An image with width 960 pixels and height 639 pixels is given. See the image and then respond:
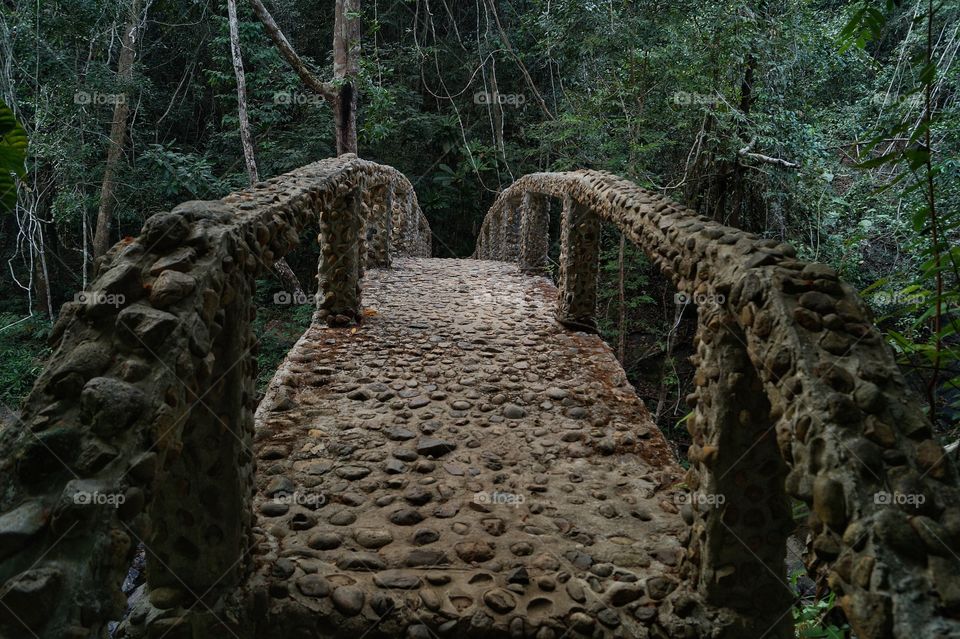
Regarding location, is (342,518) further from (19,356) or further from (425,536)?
(19,356)

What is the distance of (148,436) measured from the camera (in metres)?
1.35

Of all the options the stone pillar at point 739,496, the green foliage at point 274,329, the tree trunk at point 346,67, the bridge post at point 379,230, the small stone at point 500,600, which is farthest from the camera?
the green foliage at point 274,329

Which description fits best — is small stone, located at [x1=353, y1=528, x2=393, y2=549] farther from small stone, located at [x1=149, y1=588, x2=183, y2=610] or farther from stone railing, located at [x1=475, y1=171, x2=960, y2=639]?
stone railing, located at [x1=475, y1=171, x2=960, y2=639]

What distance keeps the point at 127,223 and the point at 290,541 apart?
1281 cm

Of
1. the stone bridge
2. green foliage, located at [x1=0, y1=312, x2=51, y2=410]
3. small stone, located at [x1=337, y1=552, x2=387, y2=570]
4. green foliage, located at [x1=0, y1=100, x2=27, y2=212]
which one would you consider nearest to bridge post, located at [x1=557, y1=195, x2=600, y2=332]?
the stone bridge

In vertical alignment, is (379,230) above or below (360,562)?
above

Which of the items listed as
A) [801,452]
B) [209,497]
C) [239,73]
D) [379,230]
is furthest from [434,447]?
[239,73]

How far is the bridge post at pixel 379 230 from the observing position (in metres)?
7.02

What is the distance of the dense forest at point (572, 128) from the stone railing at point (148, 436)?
0.40 metres

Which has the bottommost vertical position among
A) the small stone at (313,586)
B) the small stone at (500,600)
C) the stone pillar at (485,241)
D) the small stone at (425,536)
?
the small stone at (500,600)

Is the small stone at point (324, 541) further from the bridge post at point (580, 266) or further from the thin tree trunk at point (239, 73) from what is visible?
the thin tree trunk at point (239, 73)

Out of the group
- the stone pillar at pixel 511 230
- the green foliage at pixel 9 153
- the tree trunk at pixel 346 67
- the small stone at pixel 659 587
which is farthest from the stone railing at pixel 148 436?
the tree trunk at pixel 346 67

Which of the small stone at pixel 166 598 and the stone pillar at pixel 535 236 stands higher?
the stone pillar at pixel 535 236

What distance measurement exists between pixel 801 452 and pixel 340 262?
3.84 metres
